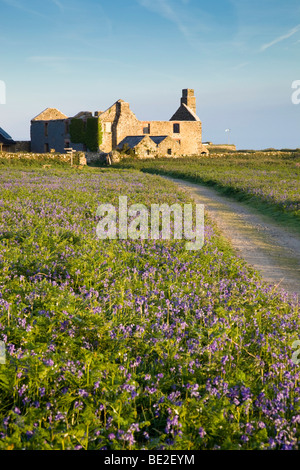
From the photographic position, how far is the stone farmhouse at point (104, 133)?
61.5m

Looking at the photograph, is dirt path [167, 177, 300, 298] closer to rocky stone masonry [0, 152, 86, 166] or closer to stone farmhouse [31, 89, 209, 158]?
rocky stone masonry [0, 152, 86, 166]

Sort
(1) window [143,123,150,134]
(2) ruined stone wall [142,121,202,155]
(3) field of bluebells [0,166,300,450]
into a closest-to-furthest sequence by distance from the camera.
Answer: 1. (3) field of bluebells [0,166,300,450]
2. (1) window [143,123,150,134]
3. (2) ruined stone wall [142,121,202,155]

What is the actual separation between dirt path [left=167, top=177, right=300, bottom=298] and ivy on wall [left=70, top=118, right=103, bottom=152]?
41201 mm

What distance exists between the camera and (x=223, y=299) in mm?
7211

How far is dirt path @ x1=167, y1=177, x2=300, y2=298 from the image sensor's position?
10631 millimetres

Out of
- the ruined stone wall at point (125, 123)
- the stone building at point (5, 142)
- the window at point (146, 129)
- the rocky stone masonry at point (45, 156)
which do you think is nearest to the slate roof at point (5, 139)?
the stone building at point (5, 142)

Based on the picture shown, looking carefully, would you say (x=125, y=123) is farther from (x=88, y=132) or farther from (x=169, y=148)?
(x=169, y=148)

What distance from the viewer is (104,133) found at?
2464 inches

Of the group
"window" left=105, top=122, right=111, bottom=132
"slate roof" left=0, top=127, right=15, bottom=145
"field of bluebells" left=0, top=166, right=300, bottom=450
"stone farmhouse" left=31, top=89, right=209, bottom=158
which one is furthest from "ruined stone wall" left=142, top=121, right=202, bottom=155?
"field of bluebells" left=0, top=166, right=300, bottom=450

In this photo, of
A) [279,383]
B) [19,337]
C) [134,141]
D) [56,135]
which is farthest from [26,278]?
[56,135]

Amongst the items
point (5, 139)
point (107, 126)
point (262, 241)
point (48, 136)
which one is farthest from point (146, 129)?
point (262, 241)

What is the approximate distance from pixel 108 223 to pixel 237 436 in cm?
977

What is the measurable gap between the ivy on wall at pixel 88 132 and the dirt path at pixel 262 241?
41.2m

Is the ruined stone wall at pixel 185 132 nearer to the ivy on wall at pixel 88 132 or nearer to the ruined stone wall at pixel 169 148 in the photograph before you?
the ruined stone wall at pixel 169 148
